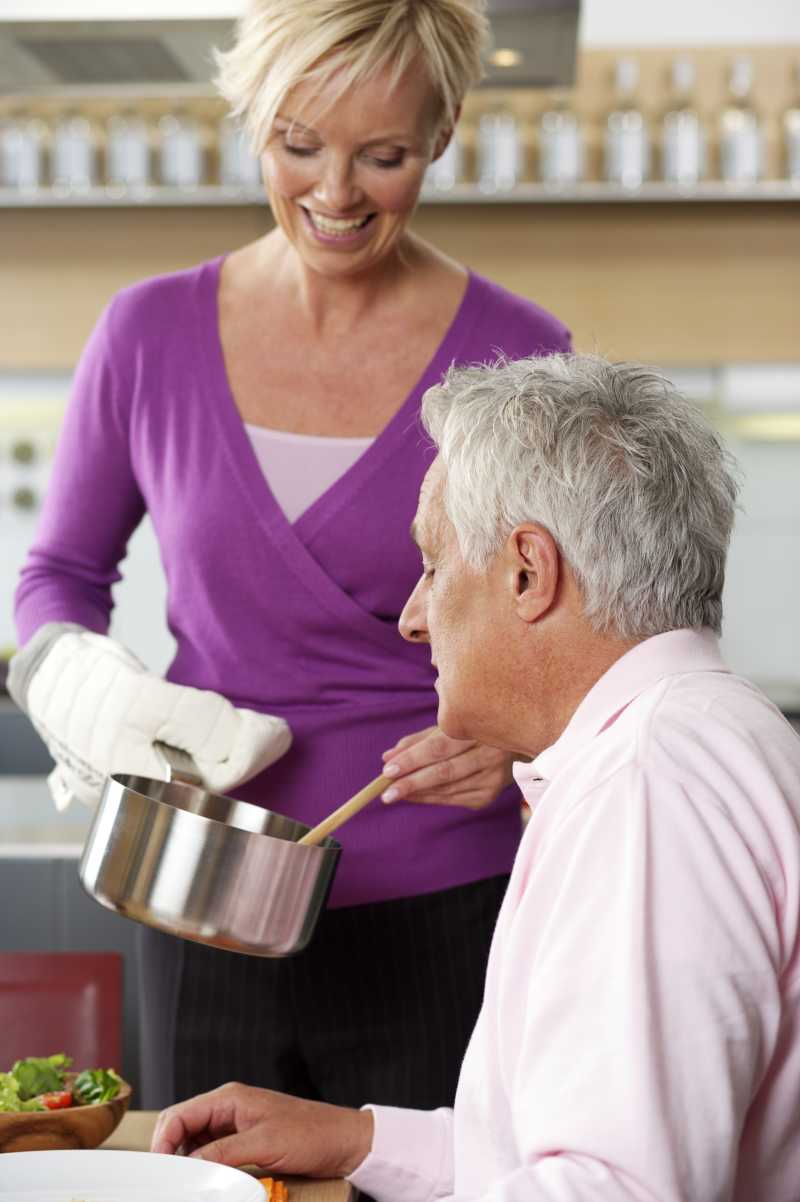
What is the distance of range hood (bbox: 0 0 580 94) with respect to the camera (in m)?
2.37

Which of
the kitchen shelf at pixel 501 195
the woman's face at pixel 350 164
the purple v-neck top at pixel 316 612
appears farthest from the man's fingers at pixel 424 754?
the kitchen shelf at pixel 501 195

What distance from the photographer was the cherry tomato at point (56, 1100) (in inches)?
46.6

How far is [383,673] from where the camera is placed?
1498mm

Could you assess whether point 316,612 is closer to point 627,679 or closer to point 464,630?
point 464,630

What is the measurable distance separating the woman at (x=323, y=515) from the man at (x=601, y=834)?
241mm

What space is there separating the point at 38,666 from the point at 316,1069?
17.7 inches

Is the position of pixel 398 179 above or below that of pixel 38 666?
above

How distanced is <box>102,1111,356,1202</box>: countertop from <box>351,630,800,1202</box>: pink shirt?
0.26 metres

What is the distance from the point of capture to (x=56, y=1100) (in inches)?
46.7

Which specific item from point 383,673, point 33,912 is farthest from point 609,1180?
point 33,912

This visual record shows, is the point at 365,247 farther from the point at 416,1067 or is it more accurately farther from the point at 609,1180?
the point at 609,1180

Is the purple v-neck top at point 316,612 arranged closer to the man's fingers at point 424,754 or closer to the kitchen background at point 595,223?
the man's fingers at point 424,754

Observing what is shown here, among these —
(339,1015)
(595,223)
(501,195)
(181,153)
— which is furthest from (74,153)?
(339,1015)

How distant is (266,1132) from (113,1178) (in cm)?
13
